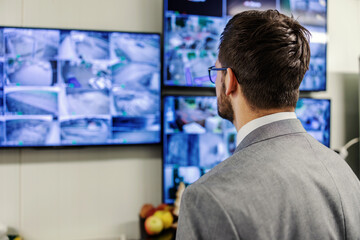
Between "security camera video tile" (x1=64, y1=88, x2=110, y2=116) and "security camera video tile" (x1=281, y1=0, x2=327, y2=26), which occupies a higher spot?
"security camera video tile" (x1=281, y1=0, x2=327, y2=26)

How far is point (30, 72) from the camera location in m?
1.83

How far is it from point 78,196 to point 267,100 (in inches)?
60.7

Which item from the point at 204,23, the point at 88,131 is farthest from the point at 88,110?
the point at 204,23

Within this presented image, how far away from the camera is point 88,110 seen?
1.90 m

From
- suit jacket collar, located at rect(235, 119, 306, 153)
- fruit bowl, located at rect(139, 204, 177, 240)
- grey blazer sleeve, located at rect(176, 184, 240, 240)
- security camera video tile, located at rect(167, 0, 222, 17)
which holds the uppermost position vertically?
security camera video tile, located at rect(167, 0, 222, 17)

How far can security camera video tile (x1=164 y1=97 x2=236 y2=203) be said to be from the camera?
1.99 m

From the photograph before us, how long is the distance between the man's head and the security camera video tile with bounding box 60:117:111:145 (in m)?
1.22

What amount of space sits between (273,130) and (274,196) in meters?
0.19

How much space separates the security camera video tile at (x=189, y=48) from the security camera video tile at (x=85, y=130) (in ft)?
1.65

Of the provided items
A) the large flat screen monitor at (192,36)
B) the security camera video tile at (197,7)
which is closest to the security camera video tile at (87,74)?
the large flat screen monitor at (192,36)

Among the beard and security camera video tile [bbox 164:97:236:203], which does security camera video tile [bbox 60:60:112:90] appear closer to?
security camera video tile [bbox 164:97:236:203]

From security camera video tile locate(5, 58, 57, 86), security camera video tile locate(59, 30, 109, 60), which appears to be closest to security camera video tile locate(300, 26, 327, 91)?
security camera video tile locate(59, 30, 109, 60)

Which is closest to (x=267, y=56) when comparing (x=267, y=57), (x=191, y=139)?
(x=267, y=57)

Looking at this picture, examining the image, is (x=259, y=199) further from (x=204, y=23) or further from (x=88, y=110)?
(x=204, y=23)
